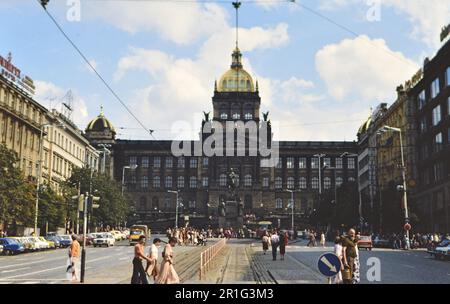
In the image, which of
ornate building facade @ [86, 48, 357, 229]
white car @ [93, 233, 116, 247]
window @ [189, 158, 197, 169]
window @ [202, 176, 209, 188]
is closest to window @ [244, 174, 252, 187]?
ornate building facade @ [86, 48, 357, 229]

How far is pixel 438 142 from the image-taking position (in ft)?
230

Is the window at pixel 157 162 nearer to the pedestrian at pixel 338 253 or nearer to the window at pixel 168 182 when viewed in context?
the window at pixel 168 182

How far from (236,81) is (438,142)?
85.2m

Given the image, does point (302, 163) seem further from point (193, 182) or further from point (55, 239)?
point (55, 239)

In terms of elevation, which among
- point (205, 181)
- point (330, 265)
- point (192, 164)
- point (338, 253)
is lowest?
point (330, 265)

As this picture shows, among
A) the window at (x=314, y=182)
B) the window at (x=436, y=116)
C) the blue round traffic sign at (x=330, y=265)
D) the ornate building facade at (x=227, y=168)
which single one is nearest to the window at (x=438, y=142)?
the window at (x=436, y=116)

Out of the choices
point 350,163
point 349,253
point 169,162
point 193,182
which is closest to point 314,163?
point 350,163

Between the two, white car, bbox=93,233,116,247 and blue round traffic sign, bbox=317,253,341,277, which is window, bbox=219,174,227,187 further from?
blue round traffic sign, bbox=317,253,341,277

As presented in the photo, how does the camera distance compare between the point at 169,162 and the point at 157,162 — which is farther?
the point at 169,162

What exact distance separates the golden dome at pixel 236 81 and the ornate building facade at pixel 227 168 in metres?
0.39

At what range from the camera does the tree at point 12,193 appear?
160ft
